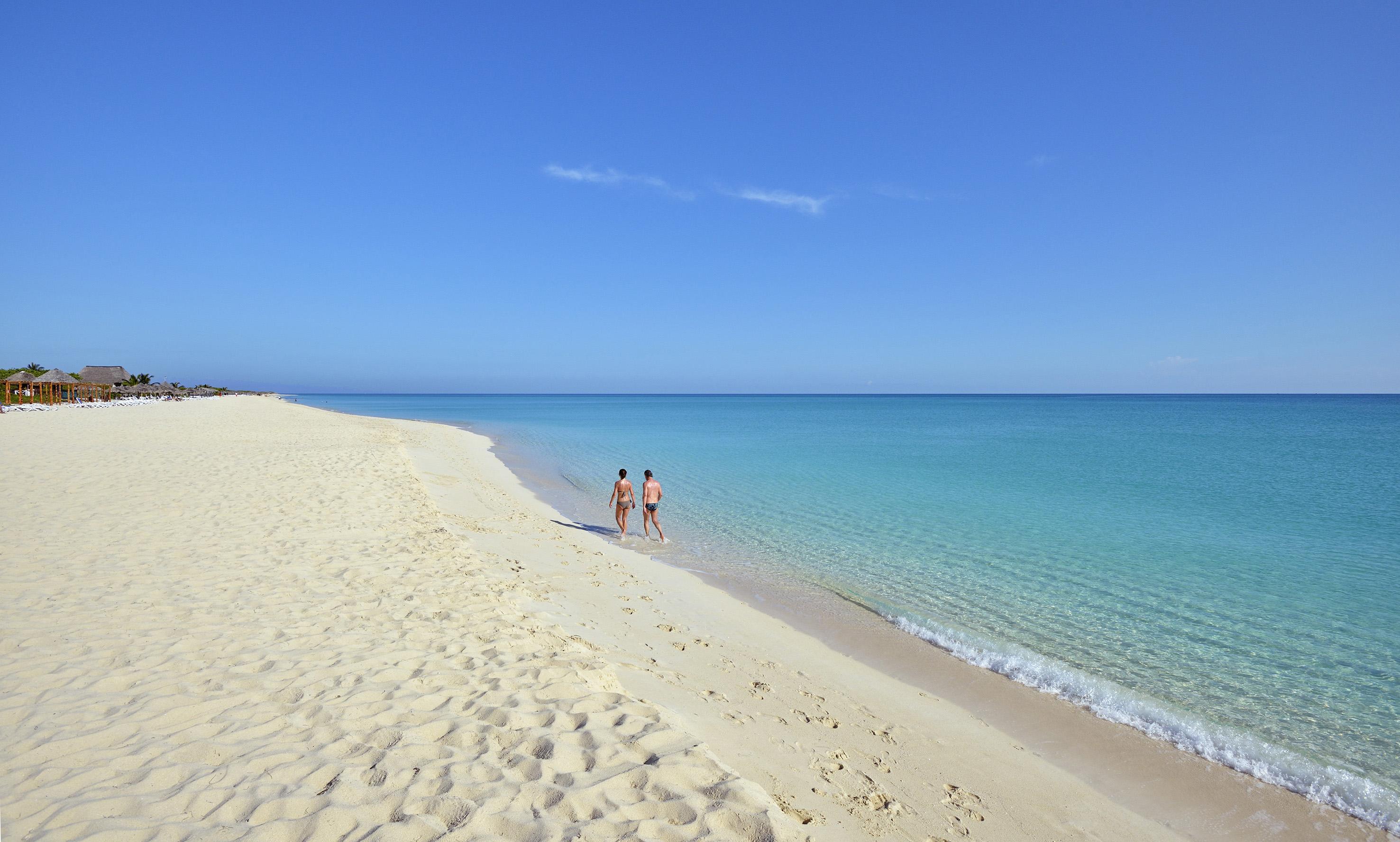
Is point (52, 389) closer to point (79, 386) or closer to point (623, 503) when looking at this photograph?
point (79, 386)

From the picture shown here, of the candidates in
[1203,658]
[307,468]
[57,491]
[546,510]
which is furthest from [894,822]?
[307,468]

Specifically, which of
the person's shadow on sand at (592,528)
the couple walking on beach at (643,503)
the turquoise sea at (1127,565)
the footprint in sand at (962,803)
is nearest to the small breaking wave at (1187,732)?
the turquoise sea at (1127,565)

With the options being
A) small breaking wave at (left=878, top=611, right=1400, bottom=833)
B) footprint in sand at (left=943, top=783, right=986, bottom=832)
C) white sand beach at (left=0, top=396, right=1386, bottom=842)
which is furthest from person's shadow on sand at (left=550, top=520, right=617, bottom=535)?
footprint in sand at (left=943, top=783, right=986, bottom=832)

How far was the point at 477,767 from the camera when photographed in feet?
13.1

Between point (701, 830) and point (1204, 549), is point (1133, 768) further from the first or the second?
point (1204, 549)

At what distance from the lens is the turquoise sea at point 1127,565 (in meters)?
6.63

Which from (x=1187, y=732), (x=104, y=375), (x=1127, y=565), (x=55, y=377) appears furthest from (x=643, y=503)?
(x=104, y=375)

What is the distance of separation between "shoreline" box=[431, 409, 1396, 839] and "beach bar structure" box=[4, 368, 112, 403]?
60484mm

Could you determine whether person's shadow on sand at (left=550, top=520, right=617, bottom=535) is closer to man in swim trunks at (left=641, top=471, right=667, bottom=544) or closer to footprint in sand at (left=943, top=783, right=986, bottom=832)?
man in swim trunks at (left=641, top=471, right=667, bottom=544)

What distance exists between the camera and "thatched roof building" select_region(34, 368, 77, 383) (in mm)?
46812

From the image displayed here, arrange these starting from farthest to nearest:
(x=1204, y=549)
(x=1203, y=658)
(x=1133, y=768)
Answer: (x=1204, y=549), (x=1203, y=658), (x=1133, y=768)

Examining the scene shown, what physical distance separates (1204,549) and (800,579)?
33.3 feet

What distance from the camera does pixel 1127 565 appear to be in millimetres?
12477

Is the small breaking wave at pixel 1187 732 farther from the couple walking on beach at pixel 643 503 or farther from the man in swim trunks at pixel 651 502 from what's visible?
the couple walking on beach at pixel 643 503
